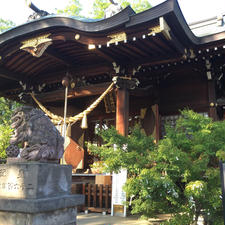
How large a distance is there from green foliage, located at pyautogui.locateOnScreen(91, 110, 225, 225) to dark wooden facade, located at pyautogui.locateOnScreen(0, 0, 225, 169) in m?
2.72

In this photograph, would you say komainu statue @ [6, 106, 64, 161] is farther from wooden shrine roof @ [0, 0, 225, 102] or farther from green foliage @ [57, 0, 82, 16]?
green foliage @ [57, 0, 82, 16]

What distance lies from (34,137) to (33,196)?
0.95 meters

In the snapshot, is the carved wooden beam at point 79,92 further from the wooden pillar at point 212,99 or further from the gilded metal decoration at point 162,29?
the wooden pillar at point 212,99

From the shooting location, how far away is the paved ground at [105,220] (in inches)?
238

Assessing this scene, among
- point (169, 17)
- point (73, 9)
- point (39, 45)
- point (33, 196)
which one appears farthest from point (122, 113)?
point (73, 9)

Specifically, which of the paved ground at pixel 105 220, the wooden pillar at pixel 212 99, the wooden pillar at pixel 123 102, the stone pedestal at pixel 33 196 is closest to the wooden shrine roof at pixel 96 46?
the wooden pillar at pixel 123 102

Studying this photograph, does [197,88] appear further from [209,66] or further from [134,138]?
[134,138]

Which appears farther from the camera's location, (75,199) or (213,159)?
(213,159)

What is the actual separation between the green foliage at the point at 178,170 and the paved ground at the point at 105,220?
4.80ft

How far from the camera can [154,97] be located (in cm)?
989

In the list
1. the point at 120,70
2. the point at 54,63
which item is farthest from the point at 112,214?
the point at 54,63

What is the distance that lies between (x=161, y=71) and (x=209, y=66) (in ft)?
5.23

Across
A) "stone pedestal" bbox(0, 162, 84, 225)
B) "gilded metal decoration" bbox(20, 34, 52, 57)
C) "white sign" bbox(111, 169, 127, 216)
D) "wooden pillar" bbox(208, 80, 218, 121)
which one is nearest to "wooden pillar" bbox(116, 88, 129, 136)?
"white sign" bbox(111, 169, 127, 216)

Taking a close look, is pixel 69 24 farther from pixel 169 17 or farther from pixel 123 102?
pixel 169 17
